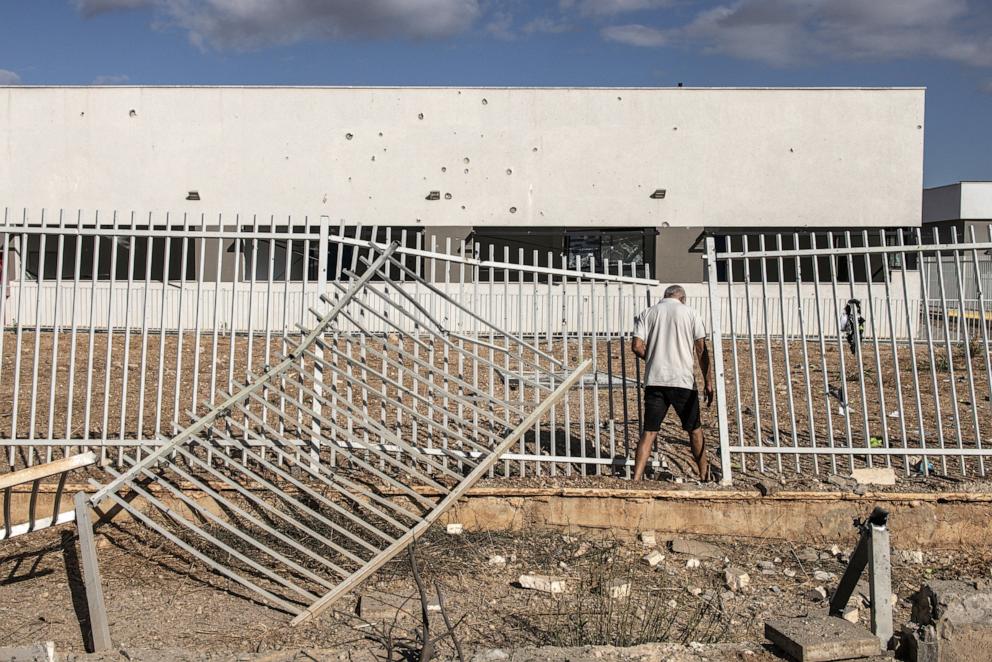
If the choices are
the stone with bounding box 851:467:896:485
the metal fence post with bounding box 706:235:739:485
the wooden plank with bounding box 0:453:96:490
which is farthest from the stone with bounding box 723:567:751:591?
the wooden plank with bounding box 0:453:96:490

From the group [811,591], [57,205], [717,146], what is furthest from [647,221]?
[811,591]

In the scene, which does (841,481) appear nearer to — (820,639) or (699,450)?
(699,450)

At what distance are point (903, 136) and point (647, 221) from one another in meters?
5.68

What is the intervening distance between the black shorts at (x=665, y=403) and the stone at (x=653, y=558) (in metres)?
0.92

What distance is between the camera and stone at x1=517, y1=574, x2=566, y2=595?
17.4ft

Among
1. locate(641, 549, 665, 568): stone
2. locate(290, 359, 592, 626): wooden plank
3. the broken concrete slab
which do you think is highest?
locate(290, 359, 592, 626): wooden plank

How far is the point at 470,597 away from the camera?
515cm

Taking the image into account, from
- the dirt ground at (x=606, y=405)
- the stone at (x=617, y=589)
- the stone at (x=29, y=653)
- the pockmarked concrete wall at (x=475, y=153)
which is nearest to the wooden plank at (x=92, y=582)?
the stone at (x=29, y=653)

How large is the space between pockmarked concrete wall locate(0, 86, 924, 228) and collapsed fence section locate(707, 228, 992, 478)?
1.65 metres

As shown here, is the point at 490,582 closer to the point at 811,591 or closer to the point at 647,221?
the point at 811,591

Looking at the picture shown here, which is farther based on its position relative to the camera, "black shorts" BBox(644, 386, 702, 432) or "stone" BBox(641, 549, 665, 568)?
"black shorts" BBox(644, 386, 702, 432)

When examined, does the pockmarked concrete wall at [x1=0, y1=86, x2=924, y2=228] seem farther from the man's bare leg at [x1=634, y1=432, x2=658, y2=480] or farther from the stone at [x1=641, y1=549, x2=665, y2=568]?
the stone at [x1=641, y1=549, x2=665, y2=568]

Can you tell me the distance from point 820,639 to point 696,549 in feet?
6.82

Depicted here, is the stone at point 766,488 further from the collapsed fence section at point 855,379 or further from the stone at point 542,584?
the stone at point 542,584
